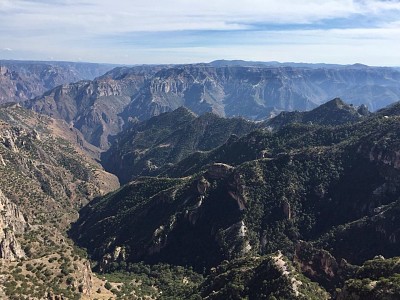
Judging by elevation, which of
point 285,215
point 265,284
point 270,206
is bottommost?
point 285,215

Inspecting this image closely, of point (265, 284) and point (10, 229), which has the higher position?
point (265, 284)

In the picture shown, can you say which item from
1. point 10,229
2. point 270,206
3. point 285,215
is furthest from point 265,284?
point 10,229

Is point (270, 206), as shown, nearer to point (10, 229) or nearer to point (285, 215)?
point (285, 215)

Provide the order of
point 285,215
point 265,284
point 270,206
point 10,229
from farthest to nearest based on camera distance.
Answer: point 270,206
point 285,215
point 10,229
point 265,284

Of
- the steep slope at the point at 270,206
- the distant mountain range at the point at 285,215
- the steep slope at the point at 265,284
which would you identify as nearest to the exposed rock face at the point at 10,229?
the distant mountain range at the point at 285,215

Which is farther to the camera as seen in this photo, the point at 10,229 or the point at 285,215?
the point at 285,215

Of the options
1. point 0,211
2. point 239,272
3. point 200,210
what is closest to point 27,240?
point 0,211

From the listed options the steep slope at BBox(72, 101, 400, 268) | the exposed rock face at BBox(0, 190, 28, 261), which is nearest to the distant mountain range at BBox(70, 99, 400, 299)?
the steep slope at BBox(72, 101, 400, 268)

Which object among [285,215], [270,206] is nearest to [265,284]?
[285,215]

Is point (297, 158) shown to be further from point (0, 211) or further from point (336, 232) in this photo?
point (0, 211)

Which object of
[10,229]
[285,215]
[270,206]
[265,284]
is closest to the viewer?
[265,284]
